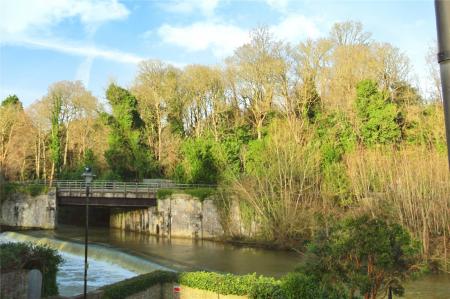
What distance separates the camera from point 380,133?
3288 cm

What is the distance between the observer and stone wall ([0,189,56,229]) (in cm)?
3728

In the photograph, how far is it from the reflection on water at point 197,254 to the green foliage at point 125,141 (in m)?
8.14

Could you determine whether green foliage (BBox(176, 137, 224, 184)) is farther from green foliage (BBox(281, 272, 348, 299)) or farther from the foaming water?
green foliage (BBox(281, 272, 348, 299))

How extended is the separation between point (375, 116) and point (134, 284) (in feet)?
83.1

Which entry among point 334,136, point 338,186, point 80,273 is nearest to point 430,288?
point 338,186

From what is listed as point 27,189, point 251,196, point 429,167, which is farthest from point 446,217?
point 27,189

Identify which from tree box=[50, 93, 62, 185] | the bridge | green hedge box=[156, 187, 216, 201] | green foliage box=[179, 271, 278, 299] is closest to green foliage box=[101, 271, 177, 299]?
green foliage box=[179, 271, 278, 299]

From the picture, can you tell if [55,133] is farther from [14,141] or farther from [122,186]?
[122,186]

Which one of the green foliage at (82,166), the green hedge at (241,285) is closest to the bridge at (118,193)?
the green foliage at (82,166)

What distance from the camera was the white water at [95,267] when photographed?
18.9m

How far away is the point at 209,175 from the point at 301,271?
25.7 m

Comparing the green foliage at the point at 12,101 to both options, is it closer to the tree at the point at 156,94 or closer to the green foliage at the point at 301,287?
the tree at the point at 156,94

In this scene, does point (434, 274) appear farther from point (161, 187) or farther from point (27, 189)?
point (27, 189)

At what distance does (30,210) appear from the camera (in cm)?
3775
